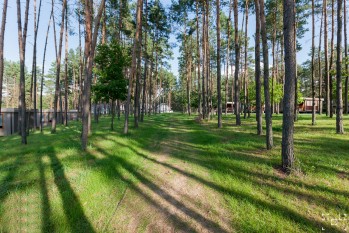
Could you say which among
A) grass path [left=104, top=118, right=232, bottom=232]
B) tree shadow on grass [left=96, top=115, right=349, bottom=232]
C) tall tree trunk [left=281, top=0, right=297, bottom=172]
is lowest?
grass path [left=104, top=118, right=232, bottom=232]

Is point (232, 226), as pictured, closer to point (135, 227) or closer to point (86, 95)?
point (135, 227)

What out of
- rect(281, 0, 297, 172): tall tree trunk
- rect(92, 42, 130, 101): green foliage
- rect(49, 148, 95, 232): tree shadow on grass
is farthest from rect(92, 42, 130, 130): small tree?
rect(281, 0, 297, 172): tall tree trunk

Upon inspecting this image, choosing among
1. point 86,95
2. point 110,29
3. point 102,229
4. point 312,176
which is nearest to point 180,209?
point 102,229

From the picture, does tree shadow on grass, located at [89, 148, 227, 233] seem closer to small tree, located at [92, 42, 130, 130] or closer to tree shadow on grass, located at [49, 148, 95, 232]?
tree shadow on grass, located at [49, 148, 95, 232]

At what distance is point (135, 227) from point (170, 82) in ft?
216

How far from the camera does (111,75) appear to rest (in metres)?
13.9

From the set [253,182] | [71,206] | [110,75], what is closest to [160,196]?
[71,206]

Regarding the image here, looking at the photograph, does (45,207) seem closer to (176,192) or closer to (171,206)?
(171,206)

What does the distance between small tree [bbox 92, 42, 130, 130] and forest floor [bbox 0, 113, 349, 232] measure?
687cm

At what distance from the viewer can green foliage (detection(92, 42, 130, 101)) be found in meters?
13.6

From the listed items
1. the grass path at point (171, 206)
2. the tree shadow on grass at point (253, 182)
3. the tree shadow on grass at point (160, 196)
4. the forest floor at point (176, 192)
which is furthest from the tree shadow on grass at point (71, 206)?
the tree shadow on grass at point (253, 182)

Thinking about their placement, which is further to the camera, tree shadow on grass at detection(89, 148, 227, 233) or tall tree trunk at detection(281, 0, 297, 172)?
tall tree trunk at detection(281, 0, 297, 172)

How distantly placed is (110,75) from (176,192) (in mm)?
11335

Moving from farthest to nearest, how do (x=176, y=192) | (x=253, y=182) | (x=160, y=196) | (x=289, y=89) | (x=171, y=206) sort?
(x=289, y=89), (x=253, y=182), (x=176, y=192), (x=160, y=196), (x=171, y=206)
